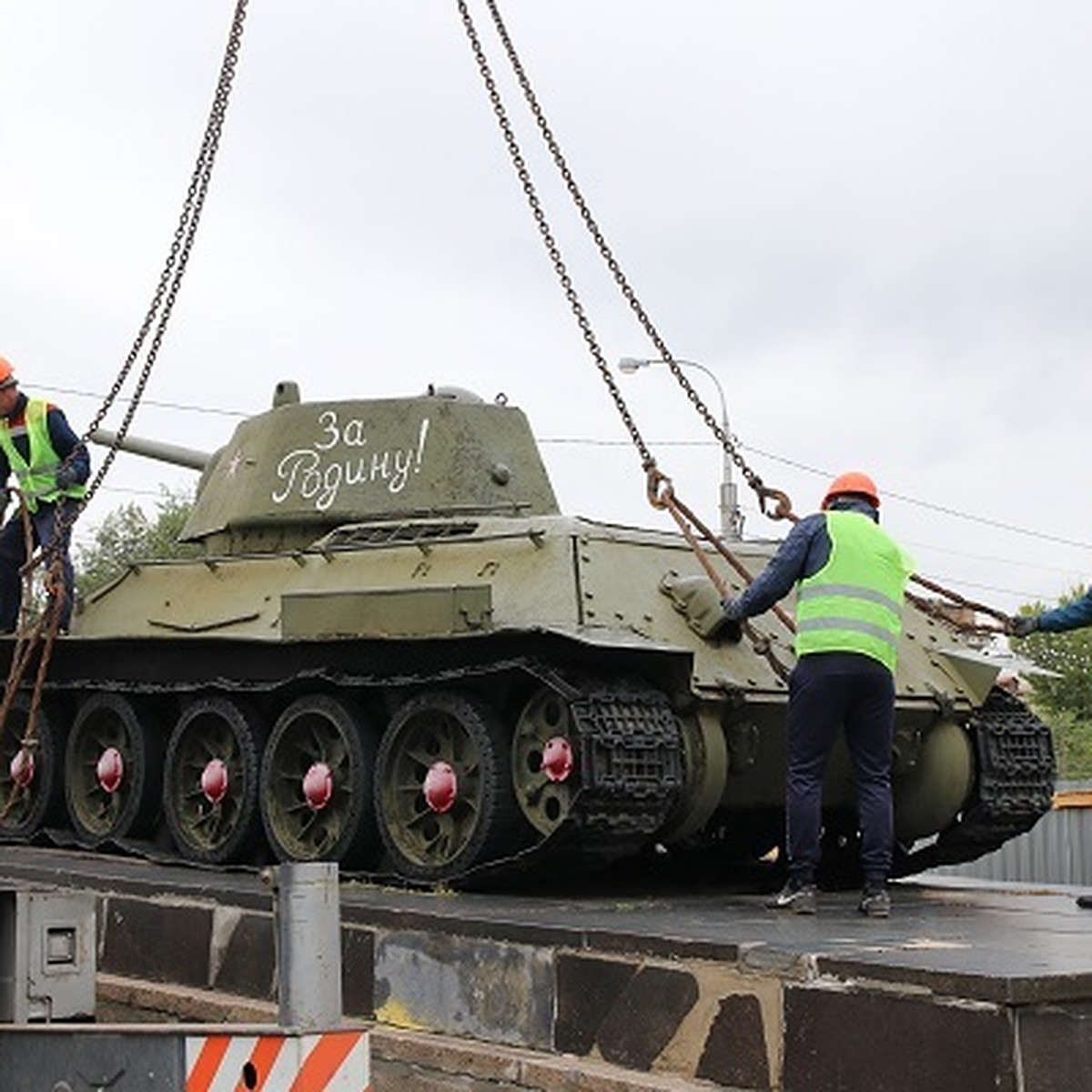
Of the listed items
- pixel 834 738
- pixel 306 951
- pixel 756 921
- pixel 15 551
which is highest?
pixel 15 551

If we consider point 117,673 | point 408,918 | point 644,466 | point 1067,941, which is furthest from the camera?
point 117,673

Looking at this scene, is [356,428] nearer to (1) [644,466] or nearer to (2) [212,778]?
(2) [212,778]

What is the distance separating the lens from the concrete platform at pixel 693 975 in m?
5.61

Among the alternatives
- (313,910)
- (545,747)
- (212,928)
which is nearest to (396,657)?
(545,747)

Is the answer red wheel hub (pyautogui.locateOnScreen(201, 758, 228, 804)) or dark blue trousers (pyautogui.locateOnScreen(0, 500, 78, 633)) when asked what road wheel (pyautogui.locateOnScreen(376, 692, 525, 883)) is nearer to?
red wheel hub (pyautogui.locateOnScreen(201, 758, 228, 804))

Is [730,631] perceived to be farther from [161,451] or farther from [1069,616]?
[161,451]

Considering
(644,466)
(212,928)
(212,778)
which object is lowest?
(212,928)

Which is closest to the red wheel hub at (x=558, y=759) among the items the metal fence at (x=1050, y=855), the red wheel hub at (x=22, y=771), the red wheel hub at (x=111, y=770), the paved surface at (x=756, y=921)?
the paved surface at (x=756, y=921)

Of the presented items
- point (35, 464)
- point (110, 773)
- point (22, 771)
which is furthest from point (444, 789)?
point (35, 464)

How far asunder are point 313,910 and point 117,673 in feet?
25.2

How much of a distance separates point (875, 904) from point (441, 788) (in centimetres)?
239

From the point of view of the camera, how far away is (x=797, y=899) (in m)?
8.02

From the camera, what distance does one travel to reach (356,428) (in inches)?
473

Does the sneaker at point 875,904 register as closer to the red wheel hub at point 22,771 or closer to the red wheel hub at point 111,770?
the red wheel hub at point 111,770
